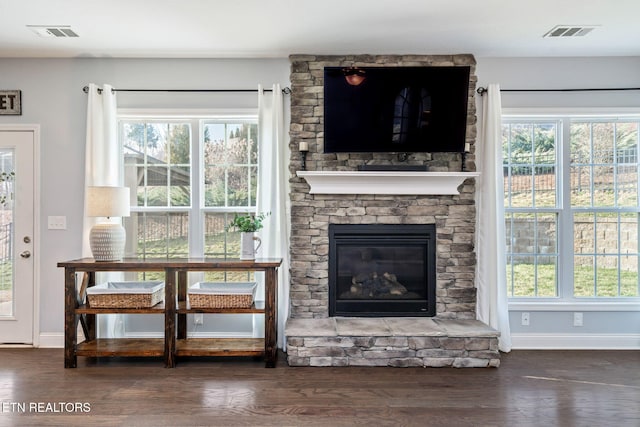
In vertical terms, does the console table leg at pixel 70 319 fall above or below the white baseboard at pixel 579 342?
above

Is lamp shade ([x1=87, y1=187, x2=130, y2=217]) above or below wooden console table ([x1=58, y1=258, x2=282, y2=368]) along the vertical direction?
Answer: above

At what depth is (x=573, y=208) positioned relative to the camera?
379 cm

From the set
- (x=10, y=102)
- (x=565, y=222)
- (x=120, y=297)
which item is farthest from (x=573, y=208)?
(x=10, y=102)

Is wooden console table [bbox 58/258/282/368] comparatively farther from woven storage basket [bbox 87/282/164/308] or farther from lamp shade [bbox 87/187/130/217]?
lamp shade [bbox 87/187/130/217]

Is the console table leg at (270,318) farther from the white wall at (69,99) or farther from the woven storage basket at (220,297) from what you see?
the white wall at (69,99)

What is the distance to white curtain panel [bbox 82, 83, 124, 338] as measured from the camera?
141 inches

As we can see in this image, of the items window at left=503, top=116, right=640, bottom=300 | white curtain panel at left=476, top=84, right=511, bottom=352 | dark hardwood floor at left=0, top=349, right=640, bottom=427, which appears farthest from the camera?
window at left=503, top=116, right=640, bottom=300

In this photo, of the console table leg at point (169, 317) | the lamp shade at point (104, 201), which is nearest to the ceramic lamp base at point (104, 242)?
the lamp shade at point (104, 201)

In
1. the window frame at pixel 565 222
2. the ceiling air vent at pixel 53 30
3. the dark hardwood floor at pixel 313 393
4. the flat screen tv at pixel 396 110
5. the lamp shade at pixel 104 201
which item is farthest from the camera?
the window frame at pixel 565 222

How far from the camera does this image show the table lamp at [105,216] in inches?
128

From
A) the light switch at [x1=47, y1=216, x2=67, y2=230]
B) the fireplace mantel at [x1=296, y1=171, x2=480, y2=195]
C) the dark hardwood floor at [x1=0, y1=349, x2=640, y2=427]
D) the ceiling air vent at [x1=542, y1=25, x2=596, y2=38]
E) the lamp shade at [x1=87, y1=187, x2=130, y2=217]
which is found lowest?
the dark hardwood floor at [x1=0, y1=349, x2=640, y2=427]

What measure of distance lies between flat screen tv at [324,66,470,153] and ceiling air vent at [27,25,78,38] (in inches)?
79.3

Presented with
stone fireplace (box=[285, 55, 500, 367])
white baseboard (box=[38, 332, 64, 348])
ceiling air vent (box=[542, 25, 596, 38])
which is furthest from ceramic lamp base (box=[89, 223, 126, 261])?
ceiling air vent (box=[542, 25, 596, 38])

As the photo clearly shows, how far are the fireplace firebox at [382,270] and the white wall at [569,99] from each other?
0.88m
